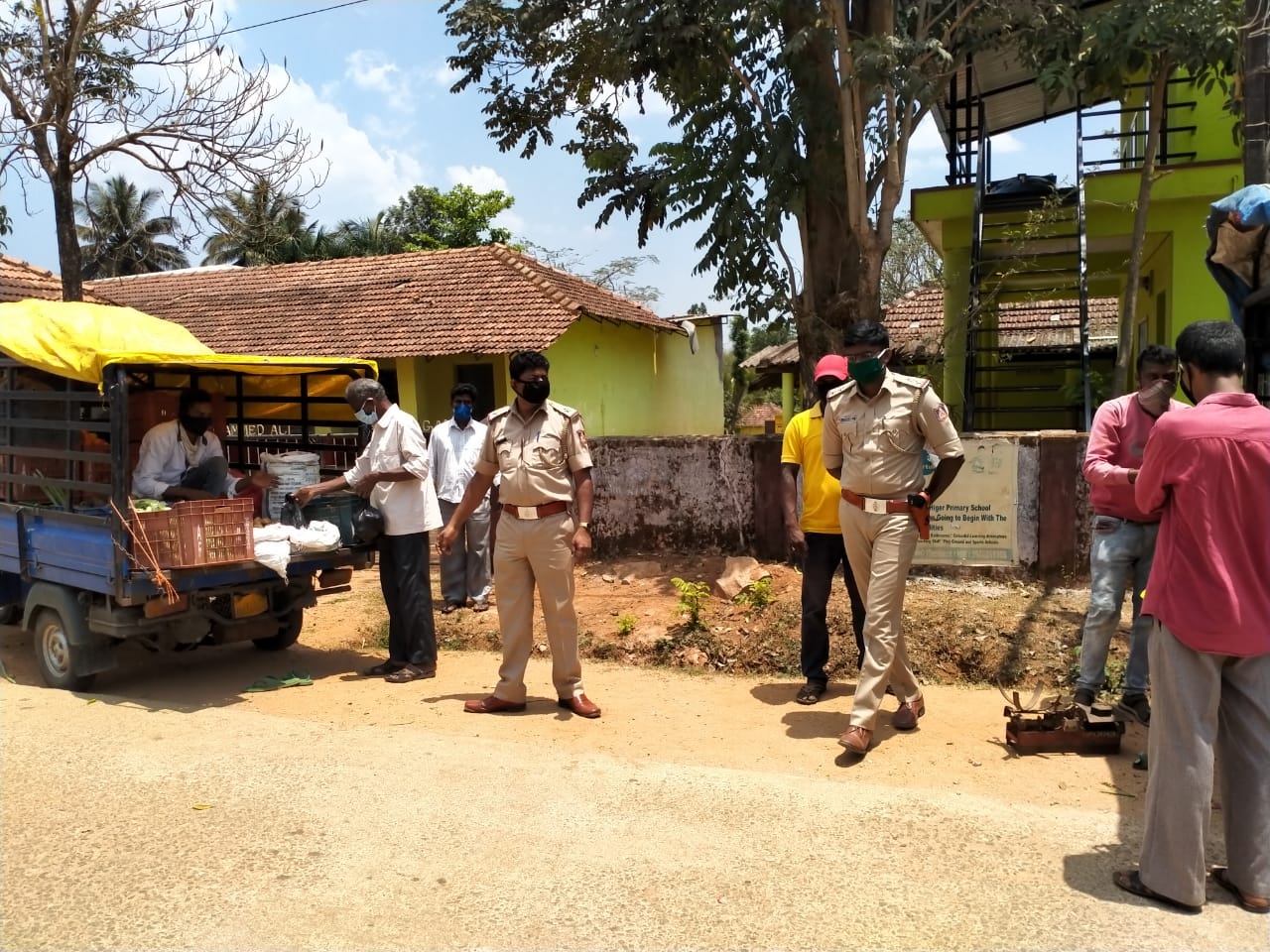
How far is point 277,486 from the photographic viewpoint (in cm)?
667

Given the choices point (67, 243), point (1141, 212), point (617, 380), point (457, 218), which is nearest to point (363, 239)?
point (457, 218)

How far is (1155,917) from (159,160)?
1215 cm

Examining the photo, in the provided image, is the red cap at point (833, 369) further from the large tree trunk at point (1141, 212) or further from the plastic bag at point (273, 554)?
the large tree trunk at point (1141, 212)

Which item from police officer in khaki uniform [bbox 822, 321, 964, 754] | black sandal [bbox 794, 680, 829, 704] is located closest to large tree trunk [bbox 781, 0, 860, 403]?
black sandal [bbox 794, 680, 829, 704]

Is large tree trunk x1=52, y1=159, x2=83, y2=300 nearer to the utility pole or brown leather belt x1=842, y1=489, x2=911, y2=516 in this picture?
brown leather belt x1=842, y1=489, x2=911, y2=516

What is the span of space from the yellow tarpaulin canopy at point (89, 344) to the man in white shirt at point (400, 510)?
0.79m

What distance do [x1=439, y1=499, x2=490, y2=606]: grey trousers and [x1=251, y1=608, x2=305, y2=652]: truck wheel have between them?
1.26 m

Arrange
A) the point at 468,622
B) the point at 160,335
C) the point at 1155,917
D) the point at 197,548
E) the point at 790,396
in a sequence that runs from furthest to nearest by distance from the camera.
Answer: the point at 790,396
the point at 468,622
the point at 160,335
the point at 197,548
the point at 1155,917

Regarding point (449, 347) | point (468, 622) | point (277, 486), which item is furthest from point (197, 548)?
point (449, 347)

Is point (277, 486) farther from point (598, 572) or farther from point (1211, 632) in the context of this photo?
point (1211, 632)

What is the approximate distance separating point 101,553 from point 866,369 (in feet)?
14.4

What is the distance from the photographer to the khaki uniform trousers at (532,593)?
540 centimetres

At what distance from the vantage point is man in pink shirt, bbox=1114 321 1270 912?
3.17 m

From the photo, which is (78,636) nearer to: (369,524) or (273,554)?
(273,554)
